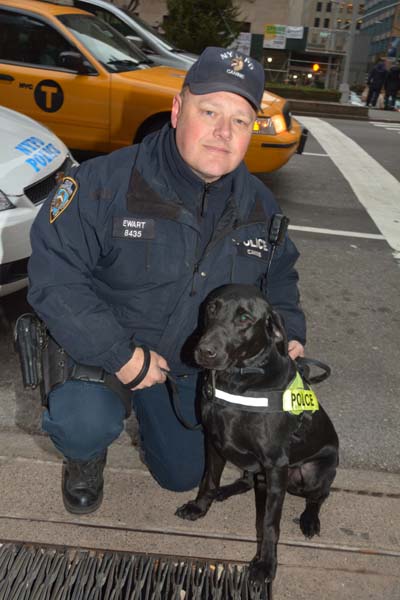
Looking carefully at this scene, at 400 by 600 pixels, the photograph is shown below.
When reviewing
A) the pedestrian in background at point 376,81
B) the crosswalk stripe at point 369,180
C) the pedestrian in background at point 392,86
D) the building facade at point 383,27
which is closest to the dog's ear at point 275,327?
the crosswalk stripe at point 369,180

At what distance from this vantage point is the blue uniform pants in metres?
2.20

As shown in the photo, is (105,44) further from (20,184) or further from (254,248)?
(254,248)

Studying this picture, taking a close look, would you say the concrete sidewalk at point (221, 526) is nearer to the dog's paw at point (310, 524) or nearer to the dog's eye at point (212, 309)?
the dog's paw at point (310, 524)

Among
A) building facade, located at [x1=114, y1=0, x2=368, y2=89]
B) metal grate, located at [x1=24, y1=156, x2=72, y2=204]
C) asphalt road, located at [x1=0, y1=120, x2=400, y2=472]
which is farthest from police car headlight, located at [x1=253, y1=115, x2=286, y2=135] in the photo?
building facade, located at [x1=114, y1=0, x2=368, y2=89]

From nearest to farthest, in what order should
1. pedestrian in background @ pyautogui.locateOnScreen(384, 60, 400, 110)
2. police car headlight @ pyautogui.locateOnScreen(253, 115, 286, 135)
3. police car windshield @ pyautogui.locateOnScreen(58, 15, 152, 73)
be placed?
1. police car windshield @ pyautogui.locateOnScreen(58, 15, 152, 73)
2. police car headlight @ pyautogui.locateOnScreen(253, 115, 286, 135)
3. pedestrian in background @ pyautogui.locateOnScreen(384, 60, 400, 110)

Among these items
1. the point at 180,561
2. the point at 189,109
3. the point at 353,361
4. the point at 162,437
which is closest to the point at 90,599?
the point at 180,561

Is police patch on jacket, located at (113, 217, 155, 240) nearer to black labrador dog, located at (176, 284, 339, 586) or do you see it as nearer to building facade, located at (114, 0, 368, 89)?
black labrador dog, located at (176, 284, 339, 586)

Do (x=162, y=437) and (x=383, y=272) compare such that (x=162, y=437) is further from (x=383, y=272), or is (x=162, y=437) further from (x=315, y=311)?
(x=383, y=272)

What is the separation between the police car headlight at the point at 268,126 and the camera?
6547 mm

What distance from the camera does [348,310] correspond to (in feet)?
14.5

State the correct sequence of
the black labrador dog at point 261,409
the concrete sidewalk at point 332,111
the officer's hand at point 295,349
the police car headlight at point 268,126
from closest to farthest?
the black labrador dog at point 261,409
the officer's hand at point 295,349
the police car headlight at point 268,126
the concrete sidewalk at point 332,111

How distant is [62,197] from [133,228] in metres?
0.28

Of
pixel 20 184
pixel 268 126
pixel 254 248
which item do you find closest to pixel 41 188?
pixel 20 184

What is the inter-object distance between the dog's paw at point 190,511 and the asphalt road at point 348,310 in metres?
0.77
